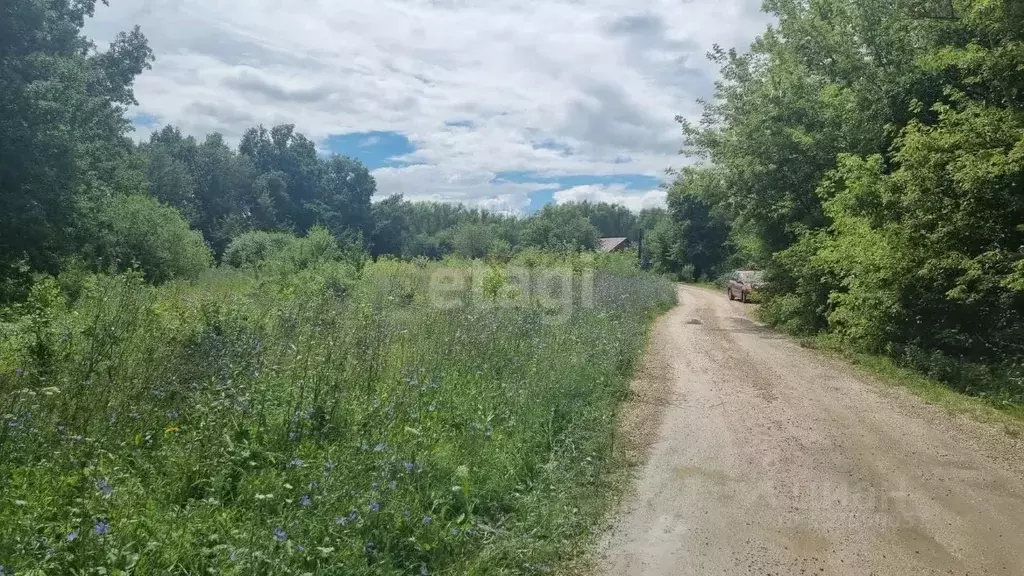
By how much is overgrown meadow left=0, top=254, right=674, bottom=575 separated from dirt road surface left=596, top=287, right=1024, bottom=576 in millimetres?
614

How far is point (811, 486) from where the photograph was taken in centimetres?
565

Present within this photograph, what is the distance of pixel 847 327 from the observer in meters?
14.2

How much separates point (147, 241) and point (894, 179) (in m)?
29.5

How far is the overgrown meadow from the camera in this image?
343cm

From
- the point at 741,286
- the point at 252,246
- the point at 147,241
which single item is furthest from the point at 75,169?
the point at 741,286

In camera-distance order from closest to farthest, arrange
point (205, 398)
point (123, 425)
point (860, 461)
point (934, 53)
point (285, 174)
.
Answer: point (123, 425)
point (205, 398)
point (860, 461)
point (934, 53)
point (285, 174)

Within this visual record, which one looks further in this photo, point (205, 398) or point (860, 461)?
point (860, 461)

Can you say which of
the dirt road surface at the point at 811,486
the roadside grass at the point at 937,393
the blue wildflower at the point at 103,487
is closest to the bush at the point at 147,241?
the dirt road surface at the point at 811,486

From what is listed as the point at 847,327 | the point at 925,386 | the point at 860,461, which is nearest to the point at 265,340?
the point at 860,461

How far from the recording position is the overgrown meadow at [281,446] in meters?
3.43

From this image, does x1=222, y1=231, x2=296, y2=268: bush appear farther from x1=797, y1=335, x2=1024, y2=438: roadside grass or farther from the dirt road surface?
the dirt road surface

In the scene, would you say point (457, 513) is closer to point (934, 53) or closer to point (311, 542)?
point (311, 542)

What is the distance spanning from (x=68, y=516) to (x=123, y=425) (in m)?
1.10

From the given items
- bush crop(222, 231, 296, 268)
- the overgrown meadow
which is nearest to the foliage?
bush crop(222, 231, 296, 268)
